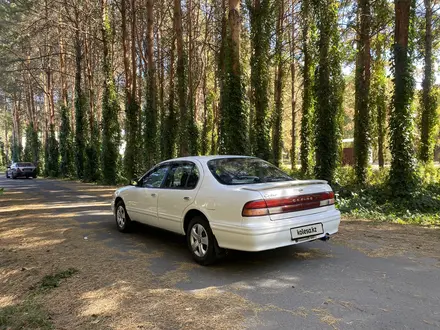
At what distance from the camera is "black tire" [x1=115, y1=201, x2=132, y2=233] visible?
750 cm

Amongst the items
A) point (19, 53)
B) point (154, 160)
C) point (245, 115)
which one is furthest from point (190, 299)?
point (19, 53)

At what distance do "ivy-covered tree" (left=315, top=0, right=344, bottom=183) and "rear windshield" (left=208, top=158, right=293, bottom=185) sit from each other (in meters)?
7.65

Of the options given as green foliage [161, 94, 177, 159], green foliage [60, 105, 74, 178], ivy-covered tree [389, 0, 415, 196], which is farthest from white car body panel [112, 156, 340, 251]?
green foliage [60, 105, 74, 178]

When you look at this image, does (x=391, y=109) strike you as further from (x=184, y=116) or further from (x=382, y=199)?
(x=184, y=116)

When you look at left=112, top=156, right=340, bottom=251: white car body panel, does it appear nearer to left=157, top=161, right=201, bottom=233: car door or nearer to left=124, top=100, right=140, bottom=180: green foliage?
left=157, top=161, right=201, bottom=233: car door

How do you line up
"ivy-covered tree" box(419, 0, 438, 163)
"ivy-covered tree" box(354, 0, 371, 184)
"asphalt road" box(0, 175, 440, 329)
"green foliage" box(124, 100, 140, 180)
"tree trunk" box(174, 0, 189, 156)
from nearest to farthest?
"asphalt road" box(0, 175, 440, 329) → "ivy-covered tree" box(354, 0, 371, 184) → "tree trunk" box(174, 0, 189, 156) → "ivy-covered tree" box(419, 0, 438, 163) → "green foliage" box(124, 100, 140, 180)

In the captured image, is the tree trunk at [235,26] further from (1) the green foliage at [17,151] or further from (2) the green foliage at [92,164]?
(1) the green foliage at [17,151]

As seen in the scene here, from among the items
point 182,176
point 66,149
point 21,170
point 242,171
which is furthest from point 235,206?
point 21,170

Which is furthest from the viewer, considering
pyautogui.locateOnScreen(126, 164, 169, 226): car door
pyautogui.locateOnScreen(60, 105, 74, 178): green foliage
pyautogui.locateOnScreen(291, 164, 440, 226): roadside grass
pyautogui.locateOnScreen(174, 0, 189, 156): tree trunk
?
pyautogui.locateOnScreen(60, 105, 74, 178): green foliage

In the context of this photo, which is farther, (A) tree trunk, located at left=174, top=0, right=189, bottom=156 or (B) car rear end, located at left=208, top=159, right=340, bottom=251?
(A) tree trunk, located at left=174, top=0, right=189, bottom=156

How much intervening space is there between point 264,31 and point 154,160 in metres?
8.87

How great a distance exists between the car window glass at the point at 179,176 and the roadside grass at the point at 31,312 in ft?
7.38

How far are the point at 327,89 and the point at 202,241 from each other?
31.6 ft

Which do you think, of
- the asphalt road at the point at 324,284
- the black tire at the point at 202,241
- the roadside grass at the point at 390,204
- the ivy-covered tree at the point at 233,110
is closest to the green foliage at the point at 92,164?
the ivy-covered tree at the point at 233,110
